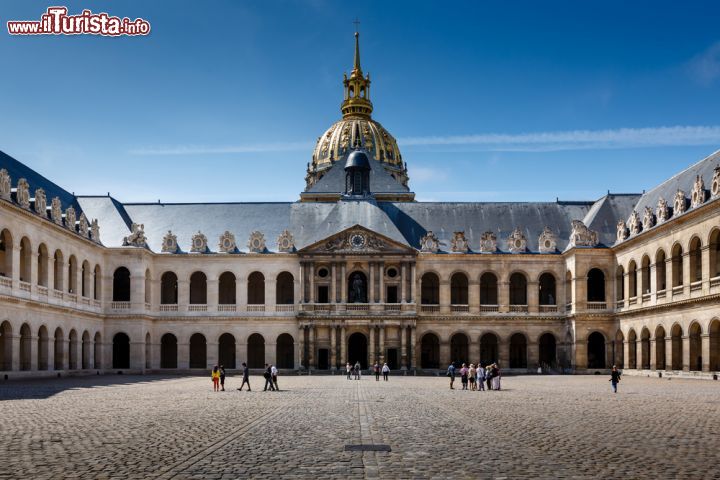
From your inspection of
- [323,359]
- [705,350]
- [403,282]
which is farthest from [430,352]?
[705,350]

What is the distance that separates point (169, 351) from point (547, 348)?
32.9m

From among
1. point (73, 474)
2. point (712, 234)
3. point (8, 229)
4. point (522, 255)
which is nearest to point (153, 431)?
point (73, 474)

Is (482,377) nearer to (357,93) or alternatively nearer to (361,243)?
(361,243)

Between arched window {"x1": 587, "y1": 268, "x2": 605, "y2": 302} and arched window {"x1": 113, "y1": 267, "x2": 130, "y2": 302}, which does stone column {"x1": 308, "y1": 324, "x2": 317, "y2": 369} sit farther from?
arched window {"x1": 587, "y1": 268, "x2": 605, "y2": 302}

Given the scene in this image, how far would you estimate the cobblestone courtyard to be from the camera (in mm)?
15312

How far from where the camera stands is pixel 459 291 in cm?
7412

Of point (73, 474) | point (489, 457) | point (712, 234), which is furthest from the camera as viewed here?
point (712, 234)

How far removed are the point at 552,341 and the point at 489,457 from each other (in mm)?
59032

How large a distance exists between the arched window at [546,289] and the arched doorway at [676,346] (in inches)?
710

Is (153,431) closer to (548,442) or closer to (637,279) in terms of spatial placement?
(548,442)

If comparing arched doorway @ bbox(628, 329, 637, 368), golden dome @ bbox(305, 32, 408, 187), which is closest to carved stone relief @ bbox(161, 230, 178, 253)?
arched doorway @ bbox(628, 329, 637, 368)

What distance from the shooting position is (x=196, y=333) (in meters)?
73.1

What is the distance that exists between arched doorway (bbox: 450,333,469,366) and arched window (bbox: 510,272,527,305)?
17.5 feet

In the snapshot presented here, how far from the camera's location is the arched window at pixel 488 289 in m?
73.8
